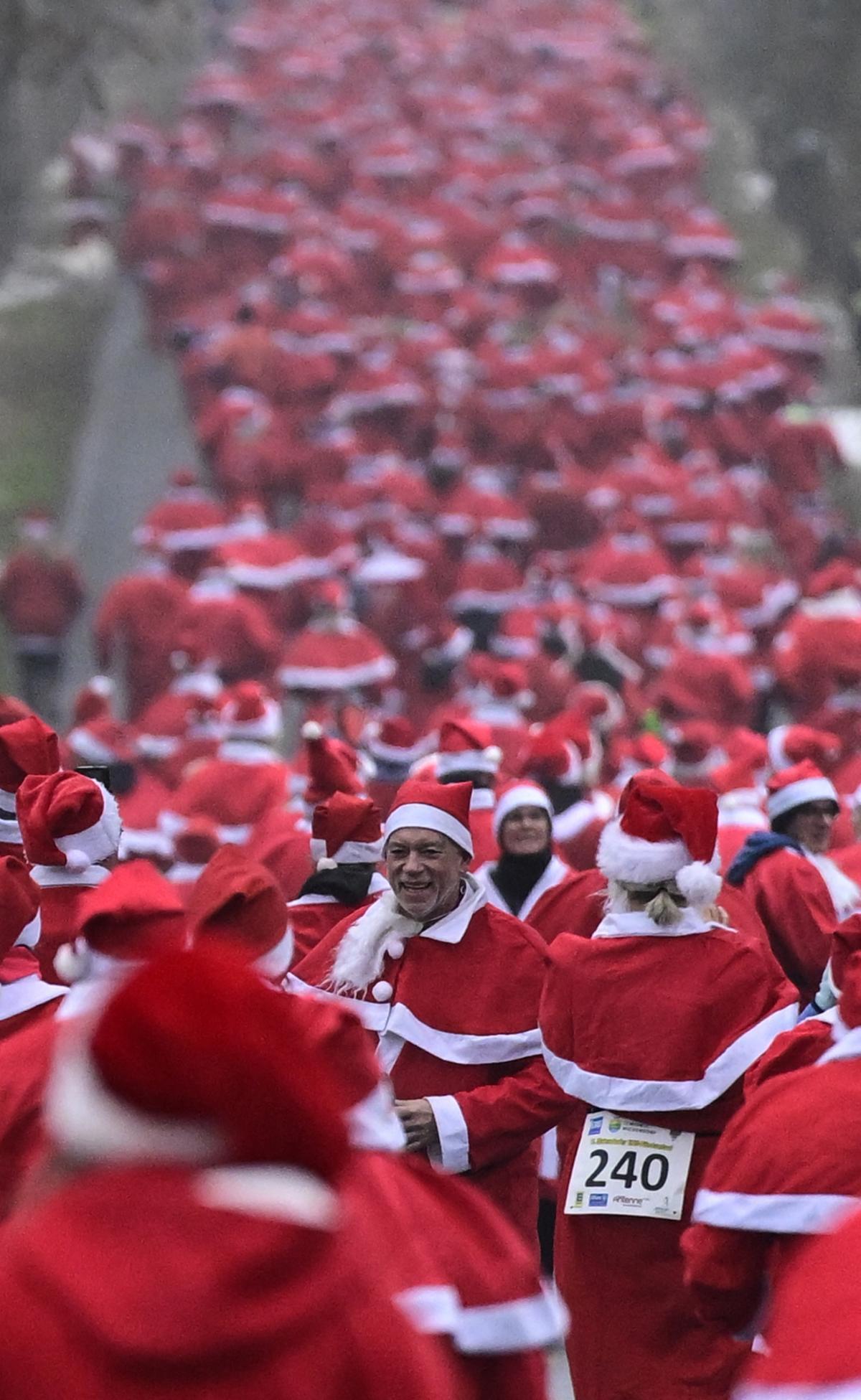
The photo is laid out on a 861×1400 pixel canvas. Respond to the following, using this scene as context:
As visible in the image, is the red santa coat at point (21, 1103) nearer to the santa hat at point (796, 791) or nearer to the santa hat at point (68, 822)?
the santa hat at point (68, 822)

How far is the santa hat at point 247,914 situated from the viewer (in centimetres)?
449

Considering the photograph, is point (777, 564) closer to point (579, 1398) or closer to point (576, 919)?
point (576, 919)

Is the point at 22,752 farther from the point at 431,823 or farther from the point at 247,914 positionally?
the point at 247,914

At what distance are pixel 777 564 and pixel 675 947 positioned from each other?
17.2 metres

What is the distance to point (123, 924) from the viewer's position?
4266 millimetres

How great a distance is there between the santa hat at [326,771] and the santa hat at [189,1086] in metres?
5.74

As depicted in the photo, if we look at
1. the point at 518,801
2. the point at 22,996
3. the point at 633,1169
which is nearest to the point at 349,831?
the point at 518,801

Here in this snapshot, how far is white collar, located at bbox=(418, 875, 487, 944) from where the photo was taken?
629 centimetres

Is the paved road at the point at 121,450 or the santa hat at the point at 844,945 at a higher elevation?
the santa hat at the point at 844,945

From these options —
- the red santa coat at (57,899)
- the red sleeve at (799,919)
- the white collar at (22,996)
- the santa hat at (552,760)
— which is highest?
the white collar at (22,996)

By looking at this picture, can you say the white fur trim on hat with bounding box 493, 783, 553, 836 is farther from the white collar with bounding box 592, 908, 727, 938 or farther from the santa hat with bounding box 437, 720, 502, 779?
the white collar with bounding box 592, 908, 727, 938

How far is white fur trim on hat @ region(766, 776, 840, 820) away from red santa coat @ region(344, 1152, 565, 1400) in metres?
4.53

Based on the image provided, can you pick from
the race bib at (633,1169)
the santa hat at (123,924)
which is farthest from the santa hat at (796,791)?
the santa hat at (123,924)

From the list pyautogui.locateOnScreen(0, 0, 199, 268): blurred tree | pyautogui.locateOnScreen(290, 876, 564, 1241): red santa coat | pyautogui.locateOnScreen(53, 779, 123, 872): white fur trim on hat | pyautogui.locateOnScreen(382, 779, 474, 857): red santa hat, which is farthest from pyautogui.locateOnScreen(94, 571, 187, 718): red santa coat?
pyautogui.locateOnScreen(290, 876, 564, 1241): red santa coat
